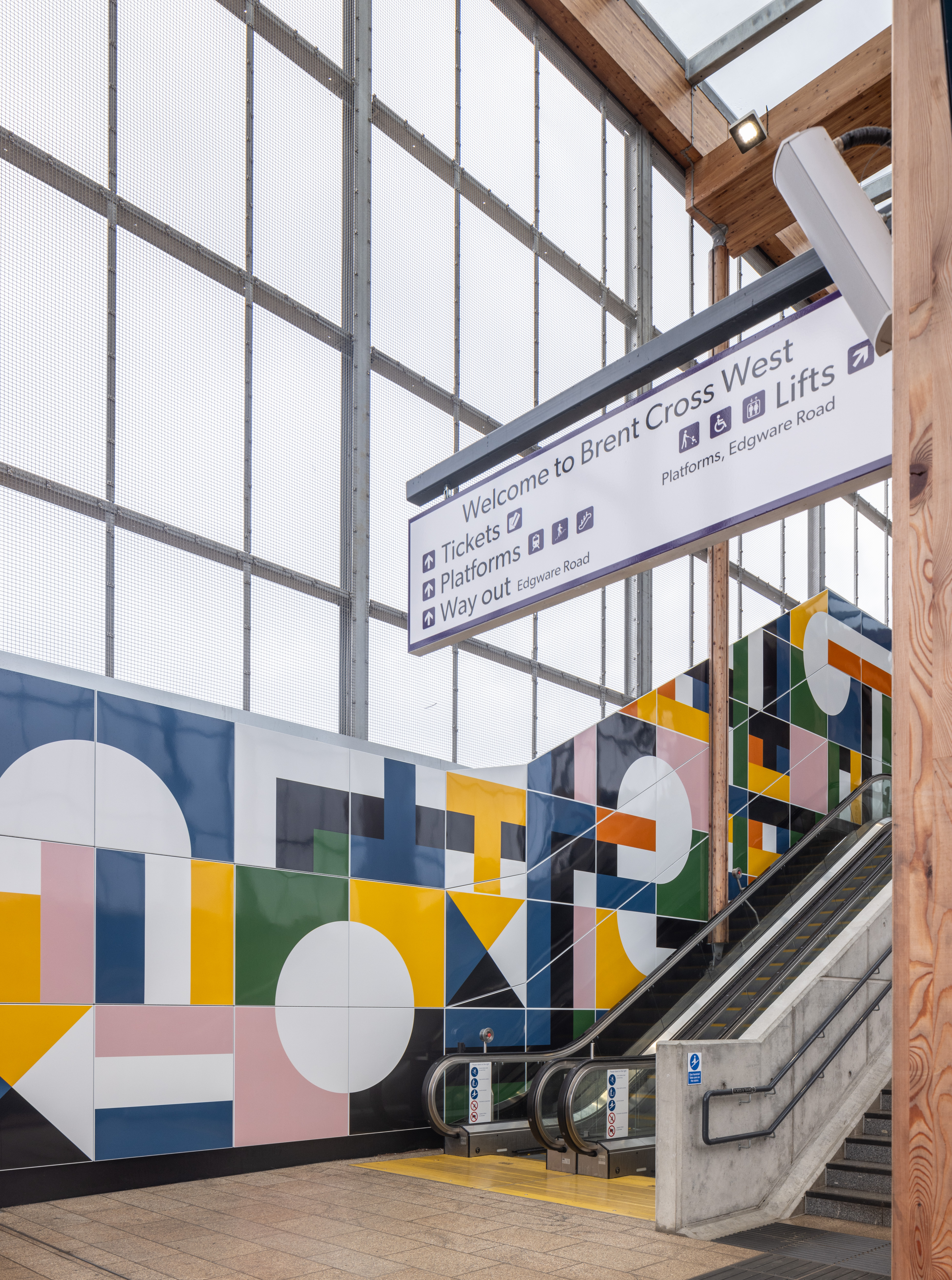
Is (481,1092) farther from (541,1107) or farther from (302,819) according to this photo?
(302,819)

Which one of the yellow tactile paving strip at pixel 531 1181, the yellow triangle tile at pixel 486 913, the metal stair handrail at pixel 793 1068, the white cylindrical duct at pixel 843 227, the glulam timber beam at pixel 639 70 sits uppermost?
the glulam timber beam at pixel 639 70

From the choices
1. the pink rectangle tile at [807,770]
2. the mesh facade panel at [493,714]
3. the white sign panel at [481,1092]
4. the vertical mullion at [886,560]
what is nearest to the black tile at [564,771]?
the mesh facade panel at [493,714]

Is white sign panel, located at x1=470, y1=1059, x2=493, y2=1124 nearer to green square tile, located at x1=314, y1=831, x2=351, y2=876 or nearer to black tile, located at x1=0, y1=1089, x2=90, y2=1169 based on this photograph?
green square tile, located at x1=314, y1=831, x2=351, y2=876

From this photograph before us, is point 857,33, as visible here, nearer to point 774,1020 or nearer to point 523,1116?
point 774,1020

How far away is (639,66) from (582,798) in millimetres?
8242

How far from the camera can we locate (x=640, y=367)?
15.5 ft

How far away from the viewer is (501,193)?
478 inches

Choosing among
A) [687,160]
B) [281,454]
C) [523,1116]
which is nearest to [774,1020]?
[523,1116]

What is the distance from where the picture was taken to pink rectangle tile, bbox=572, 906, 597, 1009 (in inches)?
431

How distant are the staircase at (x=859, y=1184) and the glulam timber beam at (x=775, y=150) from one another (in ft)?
25.4

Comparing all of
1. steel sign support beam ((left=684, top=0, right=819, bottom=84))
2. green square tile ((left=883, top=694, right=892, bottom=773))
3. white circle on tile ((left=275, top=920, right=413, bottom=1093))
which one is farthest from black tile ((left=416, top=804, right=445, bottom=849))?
steel sign support beam ((left=684, top=0, right=819, bottom=84))

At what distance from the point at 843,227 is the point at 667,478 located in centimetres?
182

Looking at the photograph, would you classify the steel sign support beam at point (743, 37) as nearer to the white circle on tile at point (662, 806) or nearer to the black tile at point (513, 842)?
the white circle on tile at point (662, 806)

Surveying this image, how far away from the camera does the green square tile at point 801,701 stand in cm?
1455
